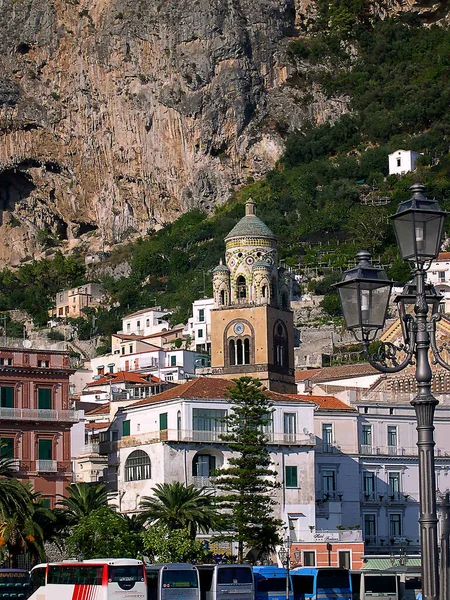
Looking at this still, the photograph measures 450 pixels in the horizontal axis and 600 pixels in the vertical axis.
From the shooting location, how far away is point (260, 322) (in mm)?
Answer: 88938

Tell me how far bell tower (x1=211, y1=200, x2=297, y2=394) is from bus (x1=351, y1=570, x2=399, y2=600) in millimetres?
34748

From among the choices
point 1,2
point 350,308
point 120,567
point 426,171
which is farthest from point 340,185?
point 350,308

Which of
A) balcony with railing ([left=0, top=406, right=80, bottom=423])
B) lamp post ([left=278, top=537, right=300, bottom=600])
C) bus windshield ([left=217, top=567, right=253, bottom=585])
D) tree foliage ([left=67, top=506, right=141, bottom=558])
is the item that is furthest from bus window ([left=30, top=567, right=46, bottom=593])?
balcony with railing ([left=0, top=406, right=80, bottom=423])

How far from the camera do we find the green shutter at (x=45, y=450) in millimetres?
63375

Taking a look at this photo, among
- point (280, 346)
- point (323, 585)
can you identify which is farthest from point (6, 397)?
point (280, 346)

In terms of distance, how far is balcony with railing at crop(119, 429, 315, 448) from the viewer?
211ft

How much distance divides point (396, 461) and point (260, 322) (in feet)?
62.5

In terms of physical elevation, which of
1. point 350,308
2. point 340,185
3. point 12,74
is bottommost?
point 350,308

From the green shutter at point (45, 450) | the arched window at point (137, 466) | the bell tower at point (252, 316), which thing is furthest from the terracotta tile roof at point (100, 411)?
the green shutter at point (45, 450)

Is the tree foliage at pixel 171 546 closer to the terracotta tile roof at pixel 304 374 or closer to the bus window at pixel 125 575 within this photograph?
the bus window at pixel 125 575

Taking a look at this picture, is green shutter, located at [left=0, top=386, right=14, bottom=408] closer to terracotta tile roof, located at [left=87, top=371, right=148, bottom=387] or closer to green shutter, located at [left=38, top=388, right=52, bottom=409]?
green shutter, located at [left=38, top=388, right=52, bottom=409]

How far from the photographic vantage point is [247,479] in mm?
57969

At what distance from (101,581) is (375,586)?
13993mm

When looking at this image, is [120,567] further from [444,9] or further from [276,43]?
[444,9]
